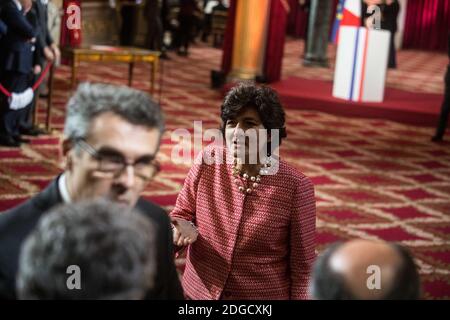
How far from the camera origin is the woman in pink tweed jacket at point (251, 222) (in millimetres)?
2971

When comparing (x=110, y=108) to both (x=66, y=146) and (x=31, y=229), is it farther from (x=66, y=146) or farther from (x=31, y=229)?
(x=31, y=229)

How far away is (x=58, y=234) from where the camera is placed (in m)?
1.17

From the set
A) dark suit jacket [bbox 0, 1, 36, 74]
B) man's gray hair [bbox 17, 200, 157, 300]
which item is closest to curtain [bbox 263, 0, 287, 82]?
dark suit jacket [bbox 0, 1, 36, 74]

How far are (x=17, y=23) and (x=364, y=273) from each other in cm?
592

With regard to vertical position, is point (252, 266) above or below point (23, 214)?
→ below

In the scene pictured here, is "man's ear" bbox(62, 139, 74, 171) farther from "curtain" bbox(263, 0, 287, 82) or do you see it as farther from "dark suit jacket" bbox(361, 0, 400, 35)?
"dark suit jacket" bbox(361, 0, 400, 35)

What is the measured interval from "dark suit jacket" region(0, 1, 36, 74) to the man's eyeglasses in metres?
5.48

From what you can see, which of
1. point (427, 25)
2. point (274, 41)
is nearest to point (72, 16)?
point (274, 41)

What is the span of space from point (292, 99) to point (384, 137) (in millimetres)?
1773

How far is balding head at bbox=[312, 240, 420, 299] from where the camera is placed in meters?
1.36

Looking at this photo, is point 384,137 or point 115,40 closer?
point 384,137
